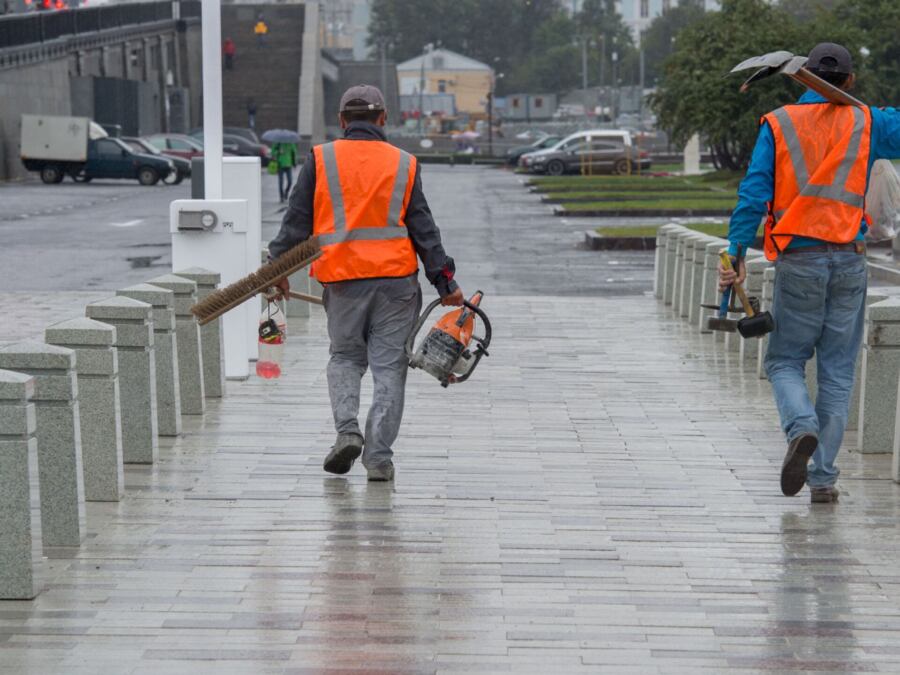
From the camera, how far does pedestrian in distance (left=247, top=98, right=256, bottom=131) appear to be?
8622cm

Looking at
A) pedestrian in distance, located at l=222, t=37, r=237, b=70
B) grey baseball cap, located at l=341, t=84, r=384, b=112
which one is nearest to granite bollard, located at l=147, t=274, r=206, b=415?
grey baseball cap, located at l=341, t=84, r=384, b=112

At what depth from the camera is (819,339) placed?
772cm

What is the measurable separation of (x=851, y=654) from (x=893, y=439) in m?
3.53

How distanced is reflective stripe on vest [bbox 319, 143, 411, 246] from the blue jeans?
178 cm

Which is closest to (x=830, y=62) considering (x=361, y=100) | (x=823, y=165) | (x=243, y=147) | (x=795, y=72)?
(x=795, y=72)

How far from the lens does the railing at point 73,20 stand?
181 feet

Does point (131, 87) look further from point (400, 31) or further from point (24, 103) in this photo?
point (400, 31)

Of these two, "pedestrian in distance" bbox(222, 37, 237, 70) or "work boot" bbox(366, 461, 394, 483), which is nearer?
"work boot" bbox(366, 461, 394, 483)

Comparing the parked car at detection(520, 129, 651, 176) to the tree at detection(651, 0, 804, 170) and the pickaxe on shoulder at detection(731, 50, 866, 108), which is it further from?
the pickaxe on shoulder at detection(731, 50, 866, 108)

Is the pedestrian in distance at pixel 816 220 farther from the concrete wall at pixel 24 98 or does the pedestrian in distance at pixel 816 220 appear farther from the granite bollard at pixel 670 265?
the concrete wall at pixel 24 98

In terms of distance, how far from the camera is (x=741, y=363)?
12.4 metres

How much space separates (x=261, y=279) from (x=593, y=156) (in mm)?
53884

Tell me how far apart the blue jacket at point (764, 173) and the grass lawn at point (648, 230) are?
1873cm

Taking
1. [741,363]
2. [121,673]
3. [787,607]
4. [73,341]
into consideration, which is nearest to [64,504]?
[73,341]
